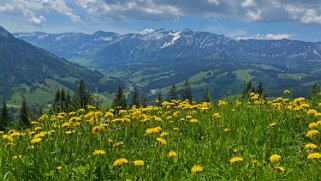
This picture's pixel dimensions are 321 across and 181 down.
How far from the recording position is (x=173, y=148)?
7.15 metres

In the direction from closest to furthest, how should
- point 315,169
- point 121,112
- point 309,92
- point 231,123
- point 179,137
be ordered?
point 315,169, point 179,137, point 231,123, point 121,112, point 309,92

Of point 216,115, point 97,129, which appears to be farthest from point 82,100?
point 97,129

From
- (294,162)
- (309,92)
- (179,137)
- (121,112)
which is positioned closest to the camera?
(294,162)

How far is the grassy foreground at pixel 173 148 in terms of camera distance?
18.9 feet

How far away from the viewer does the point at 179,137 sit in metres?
7.89

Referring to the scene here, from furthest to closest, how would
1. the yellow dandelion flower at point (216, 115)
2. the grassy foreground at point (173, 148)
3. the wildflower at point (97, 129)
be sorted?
the yellow dandelion flower at point (216, 115) → the wildflower at point (97, 129) → the grassy foreground at point (173, 148)

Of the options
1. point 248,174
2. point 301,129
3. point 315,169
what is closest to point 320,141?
point 301,129

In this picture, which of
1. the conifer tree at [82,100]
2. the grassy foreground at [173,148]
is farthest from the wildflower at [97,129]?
the conifer tree at [82,100]

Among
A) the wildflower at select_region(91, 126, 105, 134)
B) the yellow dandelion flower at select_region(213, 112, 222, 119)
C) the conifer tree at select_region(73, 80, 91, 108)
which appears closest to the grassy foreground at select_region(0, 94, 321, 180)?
the wildflower at select_region(91, 126, 105, 134)

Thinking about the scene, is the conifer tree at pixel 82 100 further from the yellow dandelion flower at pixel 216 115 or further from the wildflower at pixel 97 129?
the yellow dandelion flower at pixel 216 115

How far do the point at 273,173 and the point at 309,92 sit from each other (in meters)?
7.06

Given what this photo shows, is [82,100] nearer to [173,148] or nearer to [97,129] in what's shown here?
[97,129]

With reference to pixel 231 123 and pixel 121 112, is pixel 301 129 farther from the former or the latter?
pixel 121 112

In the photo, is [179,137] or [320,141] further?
[179,137]
